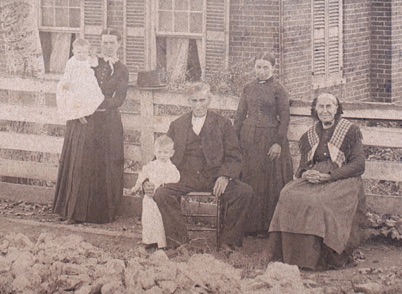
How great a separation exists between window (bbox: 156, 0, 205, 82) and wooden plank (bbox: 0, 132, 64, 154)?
137cm

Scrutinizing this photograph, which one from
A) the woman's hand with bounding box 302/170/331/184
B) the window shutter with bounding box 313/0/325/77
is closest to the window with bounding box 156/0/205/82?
the window shutter with bounding box 313/0/325/77

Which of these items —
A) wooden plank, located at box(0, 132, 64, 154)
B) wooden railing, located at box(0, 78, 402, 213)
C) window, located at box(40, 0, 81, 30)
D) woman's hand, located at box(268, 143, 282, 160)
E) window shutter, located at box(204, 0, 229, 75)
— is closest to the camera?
wooden railing, located at box(0, 78, 402, 213)

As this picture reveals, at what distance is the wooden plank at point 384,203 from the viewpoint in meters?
8.16

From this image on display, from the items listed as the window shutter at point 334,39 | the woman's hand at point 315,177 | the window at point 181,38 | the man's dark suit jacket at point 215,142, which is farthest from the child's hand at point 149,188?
the window shutter at point 334,39

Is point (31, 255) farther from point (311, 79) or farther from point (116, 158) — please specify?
point (311, 79)

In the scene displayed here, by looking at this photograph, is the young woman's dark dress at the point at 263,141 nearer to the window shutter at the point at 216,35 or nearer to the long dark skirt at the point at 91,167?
the long dark skirt at the point at 91,167

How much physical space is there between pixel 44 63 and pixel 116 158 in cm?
166

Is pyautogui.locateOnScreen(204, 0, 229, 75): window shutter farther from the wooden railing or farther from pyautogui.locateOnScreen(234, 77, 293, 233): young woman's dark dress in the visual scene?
pyautogui.locateOnScreen(234, 77, 293, 233): young woman's dark dress

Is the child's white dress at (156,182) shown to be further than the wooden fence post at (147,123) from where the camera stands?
No

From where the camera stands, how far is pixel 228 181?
307 inches

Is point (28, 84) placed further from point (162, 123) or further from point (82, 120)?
point (162, 123)

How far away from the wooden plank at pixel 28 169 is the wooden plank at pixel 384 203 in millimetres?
3039

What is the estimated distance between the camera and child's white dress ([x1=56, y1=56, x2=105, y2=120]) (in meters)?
8.49

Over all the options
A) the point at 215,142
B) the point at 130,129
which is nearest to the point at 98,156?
the point at 130,129
